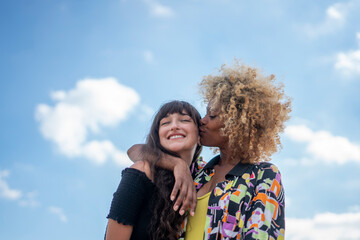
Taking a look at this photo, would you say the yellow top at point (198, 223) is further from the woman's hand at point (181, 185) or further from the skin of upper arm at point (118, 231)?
the skin of upper arm at point (118, 231)

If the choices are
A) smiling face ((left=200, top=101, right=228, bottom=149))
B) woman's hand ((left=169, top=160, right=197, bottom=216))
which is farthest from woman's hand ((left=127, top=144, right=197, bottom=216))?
smiling face ((left=200, top=101, right=228, bottom=149))

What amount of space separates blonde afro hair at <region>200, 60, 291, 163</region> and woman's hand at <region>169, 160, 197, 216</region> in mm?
670

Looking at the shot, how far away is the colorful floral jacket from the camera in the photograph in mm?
3678

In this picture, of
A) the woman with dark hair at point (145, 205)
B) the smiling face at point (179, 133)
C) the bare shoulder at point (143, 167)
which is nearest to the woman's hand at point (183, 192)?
the woman with dark hair at point (145, 205)

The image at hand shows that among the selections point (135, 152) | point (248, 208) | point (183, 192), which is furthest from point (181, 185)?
point (135, 152)

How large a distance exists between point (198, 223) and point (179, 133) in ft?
3.28

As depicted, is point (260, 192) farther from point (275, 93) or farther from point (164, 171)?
point (275, 93)

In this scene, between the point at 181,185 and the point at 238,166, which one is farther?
the point at 238,166

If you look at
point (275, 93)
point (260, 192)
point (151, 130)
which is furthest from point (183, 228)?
point (275, 93)

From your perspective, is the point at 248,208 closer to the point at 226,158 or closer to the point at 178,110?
the point at 226,158

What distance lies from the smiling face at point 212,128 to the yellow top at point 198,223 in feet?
2.37

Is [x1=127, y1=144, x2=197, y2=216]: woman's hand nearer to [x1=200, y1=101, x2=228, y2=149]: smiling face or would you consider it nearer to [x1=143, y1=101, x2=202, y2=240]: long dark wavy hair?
[x1=143, y1=101, x2=202, y2=240]: long dark wavy hair

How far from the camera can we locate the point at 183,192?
376 centimetres

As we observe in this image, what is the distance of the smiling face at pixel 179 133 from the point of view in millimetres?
4375
